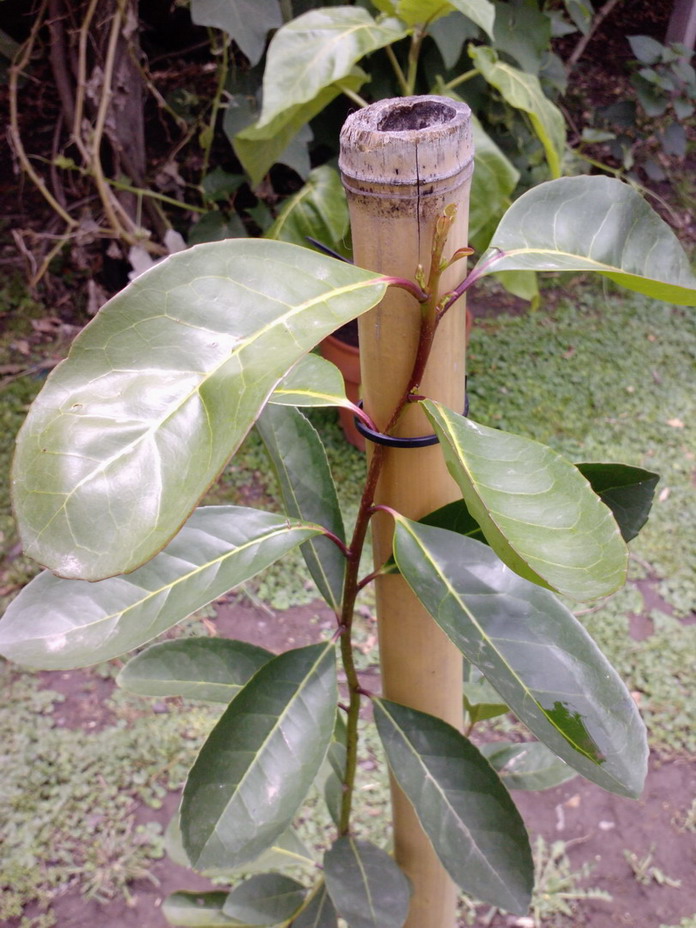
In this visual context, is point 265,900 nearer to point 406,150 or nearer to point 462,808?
point 462,808

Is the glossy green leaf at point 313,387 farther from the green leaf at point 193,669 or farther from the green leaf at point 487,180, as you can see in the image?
the green leaf at point 487,180

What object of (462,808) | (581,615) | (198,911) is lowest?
(581,615)

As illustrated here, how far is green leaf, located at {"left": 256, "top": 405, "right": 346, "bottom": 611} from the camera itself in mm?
845

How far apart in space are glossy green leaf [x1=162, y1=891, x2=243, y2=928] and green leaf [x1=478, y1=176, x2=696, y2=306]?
1057mm

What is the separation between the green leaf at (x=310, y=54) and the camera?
1614 millimetres

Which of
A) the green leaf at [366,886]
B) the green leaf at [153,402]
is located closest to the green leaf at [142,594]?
the green leaf at [153,402]

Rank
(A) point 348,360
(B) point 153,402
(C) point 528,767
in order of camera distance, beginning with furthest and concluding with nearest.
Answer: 1. (A) point 348,360
2. (C) point 528,767
3. (B) point 153,402

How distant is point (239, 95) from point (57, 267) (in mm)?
1189

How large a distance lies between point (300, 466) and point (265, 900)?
0.70 meters

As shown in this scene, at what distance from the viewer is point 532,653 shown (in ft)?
2.12

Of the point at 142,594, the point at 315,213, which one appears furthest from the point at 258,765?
the point at 315,213

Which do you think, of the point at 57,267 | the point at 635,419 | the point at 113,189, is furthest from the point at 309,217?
the point at 57,267

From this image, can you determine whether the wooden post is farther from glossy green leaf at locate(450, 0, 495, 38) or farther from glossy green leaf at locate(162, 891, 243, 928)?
glossy green leaf at locate(450, 0, 495, 38)

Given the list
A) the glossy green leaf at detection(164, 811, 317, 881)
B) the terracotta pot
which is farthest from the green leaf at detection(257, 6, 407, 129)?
the glossy green leaf at detection(164, 811, 317, 881)
